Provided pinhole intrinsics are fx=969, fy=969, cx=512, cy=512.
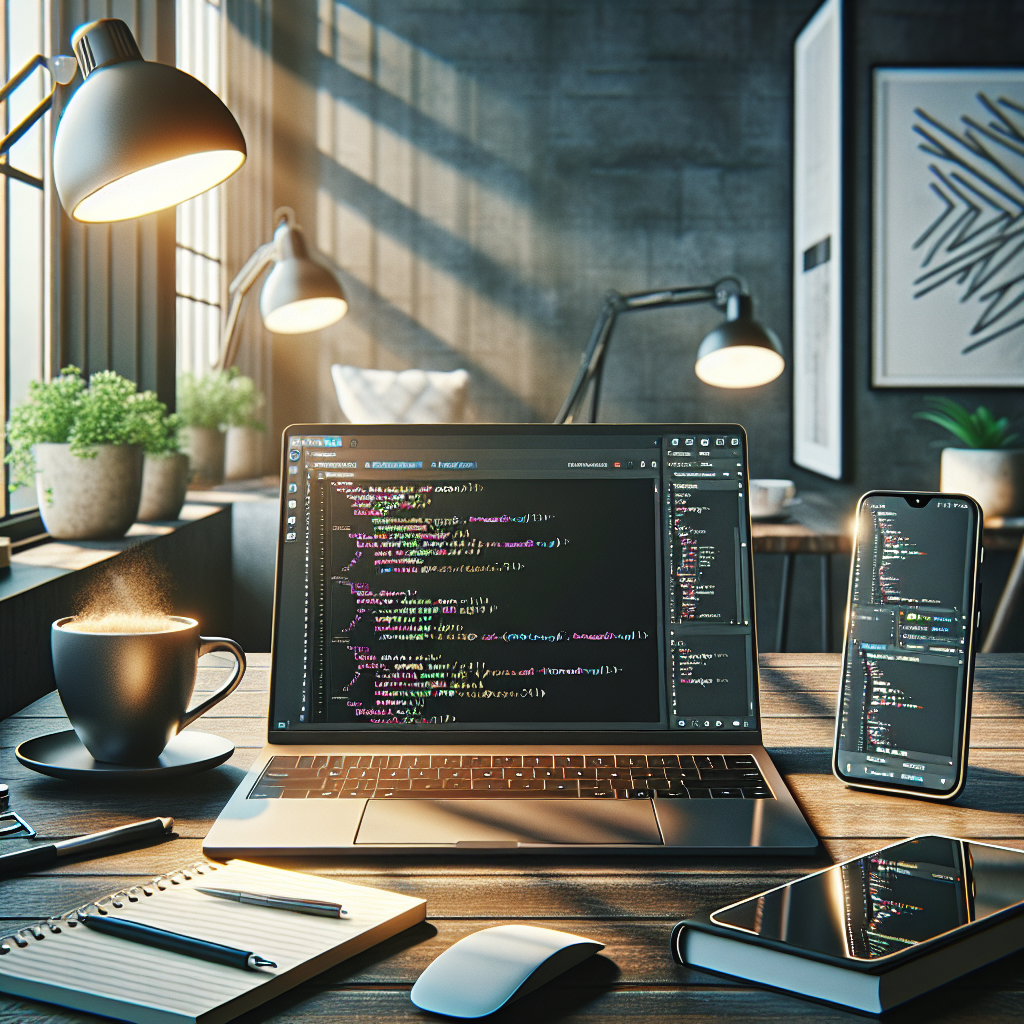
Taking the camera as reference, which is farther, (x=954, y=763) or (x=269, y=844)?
(x=954, y=763)

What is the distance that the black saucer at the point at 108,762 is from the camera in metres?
0.78

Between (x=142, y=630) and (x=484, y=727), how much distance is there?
314 mm

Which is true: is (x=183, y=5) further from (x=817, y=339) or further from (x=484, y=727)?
(x=484, y=727)

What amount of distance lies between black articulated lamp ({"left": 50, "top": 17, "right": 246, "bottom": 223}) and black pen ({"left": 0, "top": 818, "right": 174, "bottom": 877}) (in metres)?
0.56

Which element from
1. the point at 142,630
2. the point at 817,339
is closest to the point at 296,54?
the point at 817,339

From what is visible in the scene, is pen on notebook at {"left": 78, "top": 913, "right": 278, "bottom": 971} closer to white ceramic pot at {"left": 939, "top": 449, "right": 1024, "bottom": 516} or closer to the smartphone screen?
the smartphone screen

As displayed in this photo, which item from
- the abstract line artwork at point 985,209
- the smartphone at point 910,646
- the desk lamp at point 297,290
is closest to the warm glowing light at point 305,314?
the desk lamp at point 297,290

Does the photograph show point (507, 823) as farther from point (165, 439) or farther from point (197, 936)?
point (165, 439)

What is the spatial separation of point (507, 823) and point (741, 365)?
7.03ft

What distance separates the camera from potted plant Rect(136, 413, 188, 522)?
2.12m

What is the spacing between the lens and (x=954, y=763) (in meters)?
0.78

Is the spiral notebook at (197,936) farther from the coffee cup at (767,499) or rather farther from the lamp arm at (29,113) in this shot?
the coffee cup at (767,499)

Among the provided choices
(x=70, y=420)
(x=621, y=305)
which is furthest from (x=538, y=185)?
(x=70, y=420)

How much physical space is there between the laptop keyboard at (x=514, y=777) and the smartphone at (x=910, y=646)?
0.35 feet
